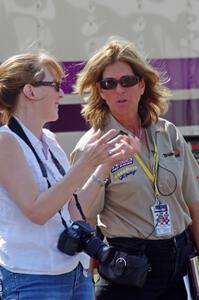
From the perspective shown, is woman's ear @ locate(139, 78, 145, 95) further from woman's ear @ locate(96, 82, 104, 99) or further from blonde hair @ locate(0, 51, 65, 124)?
blonde hair @ locate(0, 51, 65, 124)

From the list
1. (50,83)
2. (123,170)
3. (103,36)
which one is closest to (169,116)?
(103,36)

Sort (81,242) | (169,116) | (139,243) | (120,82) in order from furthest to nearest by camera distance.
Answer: (169,116)
(120,82)
(139,243)
(81,242)

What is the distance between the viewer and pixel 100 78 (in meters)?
3.03

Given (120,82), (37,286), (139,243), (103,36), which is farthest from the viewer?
(103,36)

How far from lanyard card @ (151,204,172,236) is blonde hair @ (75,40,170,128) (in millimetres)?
436

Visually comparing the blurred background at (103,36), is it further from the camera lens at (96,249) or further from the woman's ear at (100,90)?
the camera lens at (96,249)

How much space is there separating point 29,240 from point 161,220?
2.67 feet

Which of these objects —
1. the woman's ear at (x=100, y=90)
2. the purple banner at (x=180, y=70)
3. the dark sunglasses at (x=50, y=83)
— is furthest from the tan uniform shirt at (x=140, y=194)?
the purple banner at (x=180, y=70)

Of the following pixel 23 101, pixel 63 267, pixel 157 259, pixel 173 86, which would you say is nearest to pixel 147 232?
pixel 157 259

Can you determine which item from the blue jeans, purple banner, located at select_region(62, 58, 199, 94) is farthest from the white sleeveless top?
purple banner, located at select_region(62, 58, 199, 94)

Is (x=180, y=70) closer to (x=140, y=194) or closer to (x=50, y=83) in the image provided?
(x=140, y=194)

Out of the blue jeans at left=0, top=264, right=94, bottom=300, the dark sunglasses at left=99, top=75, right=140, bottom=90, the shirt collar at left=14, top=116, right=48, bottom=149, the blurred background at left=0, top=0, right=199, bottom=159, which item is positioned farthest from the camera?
the blurred background at left=0, top=0, right=199, bottom=159

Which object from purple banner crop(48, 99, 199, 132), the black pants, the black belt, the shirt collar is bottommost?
the black pants

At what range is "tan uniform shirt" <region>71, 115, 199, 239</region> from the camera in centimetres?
288
